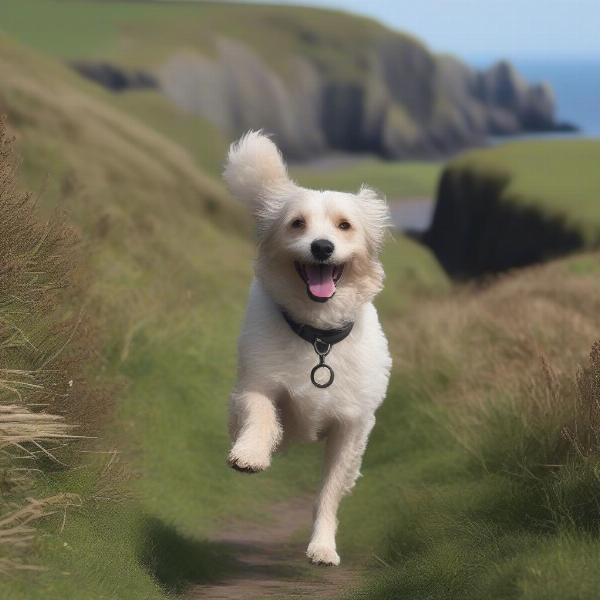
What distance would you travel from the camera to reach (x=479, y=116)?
123 meters

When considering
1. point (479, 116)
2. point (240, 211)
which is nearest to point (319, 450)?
point (240, 211)

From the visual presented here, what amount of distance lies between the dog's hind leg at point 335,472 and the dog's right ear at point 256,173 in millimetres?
1502

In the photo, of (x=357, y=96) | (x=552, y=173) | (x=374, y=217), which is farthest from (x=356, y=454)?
(x=357, y=96)

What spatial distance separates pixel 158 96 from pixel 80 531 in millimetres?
48857

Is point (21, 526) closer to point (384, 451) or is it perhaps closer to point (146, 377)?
point (146, 377)

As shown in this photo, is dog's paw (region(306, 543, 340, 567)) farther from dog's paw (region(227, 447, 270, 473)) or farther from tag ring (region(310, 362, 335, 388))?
tag ring (region(310, 362, 335, 388))

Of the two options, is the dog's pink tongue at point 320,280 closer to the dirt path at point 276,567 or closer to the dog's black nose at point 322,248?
the dog's black nose at point 322,248

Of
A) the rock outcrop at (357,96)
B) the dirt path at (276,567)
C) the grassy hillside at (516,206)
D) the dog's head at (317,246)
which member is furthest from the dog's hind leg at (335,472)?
the rock outcrop at (357,96)

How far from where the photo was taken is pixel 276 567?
348 inches

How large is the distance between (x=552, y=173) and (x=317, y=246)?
3634 cm

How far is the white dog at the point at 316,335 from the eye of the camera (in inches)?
296

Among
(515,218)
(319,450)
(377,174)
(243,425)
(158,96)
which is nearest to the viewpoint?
(243,425)

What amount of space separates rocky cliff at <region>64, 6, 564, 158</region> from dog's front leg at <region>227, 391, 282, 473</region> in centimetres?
6577

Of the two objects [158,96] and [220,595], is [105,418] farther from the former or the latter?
[158,96]
